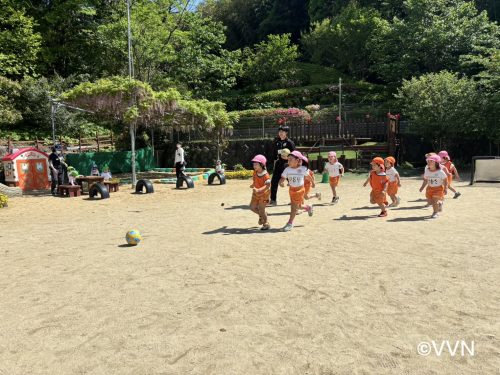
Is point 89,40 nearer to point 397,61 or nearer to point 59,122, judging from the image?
point 59,122

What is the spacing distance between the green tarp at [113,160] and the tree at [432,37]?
78.2ft

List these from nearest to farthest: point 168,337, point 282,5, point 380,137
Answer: point 168,337 < point 380,137 < point 282,5

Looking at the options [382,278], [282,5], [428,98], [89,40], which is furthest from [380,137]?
[282,5]

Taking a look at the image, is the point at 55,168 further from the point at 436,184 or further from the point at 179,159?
the point at 436,184

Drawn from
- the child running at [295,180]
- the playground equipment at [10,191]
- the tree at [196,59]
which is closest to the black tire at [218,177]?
the playground equipment at [10,191]

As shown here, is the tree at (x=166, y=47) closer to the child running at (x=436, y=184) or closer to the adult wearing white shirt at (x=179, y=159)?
the adult wearing white shirt at (x=179, y=159)

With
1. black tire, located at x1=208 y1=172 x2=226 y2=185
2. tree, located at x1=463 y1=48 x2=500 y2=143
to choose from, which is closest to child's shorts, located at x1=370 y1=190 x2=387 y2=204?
black tire, located at x1=208 y1=172 x2=226 y2=185

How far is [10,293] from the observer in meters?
5.19

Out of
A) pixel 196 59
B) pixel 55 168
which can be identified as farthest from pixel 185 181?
pixel 196 59

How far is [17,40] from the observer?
110ft

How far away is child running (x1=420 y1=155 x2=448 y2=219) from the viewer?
9633 mm

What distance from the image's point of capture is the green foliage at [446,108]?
2102 cm

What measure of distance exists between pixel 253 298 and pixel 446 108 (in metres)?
19.9

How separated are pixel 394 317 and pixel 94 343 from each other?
111 inches
